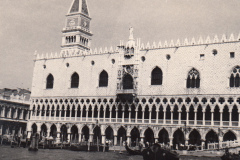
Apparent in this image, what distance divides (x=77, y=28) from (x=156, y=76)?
2575 cm

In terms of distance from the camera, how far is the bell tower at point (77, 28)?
62.4 m

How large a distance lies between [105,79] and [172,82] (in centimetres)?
849

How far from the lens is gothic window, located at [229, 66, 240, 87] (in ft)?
116

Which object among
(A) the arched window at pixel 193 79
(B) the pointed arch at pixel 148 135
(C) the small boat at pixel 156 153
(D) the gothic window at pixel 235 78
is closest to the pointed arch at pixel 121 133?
(B) the pointed arch at pixel 148 135

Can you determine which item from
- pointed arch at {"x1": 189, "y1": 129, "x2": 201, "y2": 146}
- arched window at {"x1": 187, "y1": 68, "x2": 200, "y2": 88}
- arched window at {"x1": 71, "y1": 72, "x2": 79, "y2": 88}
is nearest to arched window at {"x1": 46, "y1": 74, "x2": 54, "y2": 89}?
arched window at {"x1": 71, "y1": 72, "x2": 79, "y2": 88}

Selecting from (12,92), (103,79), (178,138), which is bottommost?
(178,138)

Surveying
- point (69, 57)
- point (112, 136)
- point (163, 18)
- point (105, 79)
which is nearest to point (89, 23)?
point (69, 57)

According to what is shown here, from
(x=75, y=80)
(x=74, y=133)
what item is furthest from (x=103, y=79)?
(x=74, y=133)

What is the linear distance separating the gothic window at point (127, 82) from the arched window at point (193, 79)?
21.6ft

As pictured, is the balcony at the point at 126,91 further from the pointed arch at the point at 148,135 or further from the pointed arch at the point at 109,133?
the pointed arch at the point at 109,133

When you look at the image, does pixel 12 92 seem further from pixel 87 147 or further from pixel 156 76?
pixel 156 76

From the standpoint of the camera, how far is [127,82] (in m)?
41.6

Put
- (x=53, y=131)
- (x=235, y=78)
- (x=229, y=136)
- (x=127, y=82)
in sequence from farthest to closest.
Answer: (x=53, y=131) < (x=127, y=82) < (x=235, y=78) < (x=229, y=136)

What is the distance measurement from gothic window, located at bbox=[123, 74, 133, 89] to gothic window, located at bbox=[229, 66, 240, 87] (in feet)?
35.2
